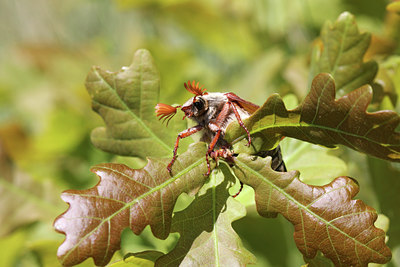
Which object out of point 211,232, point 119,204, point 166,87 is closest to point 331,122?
point 211,232

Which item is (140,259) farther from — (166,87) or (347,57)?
(166,87)

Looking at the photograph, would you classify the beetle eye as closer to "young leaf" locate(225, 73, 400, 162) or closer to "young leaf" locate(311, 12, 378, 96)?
"young leaf" locate(225, 73, 400, 162)

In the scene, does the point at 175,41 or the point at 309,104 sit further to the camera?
the point at 175,41

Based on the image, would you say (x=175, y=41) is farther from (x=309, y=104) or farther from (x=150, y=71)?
(x=309, y=104)

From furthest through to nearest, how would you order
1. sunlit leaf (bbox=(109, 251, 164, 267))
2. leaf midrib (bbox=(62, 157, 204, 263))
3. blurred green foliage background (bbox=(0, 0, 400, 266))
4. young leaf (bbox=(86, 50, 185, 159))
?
1. blurred green foliage background (bbox=(0, 0, 400, 266))
2. young leaf (bbox=(86, 50, 185, 159))
3. sunlit leaf (bbox=(109, 251, 164, 267))
4. leaf midrib (bbox=(62, 157, 204, 263))

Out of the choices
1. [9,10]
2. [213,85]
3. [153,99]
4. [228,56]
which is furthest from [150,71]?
[9,10]

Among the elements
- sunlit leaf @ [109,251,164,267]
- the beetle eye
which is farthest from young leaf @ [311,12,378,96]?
sunlit leaf @ [109,251,164,267]
